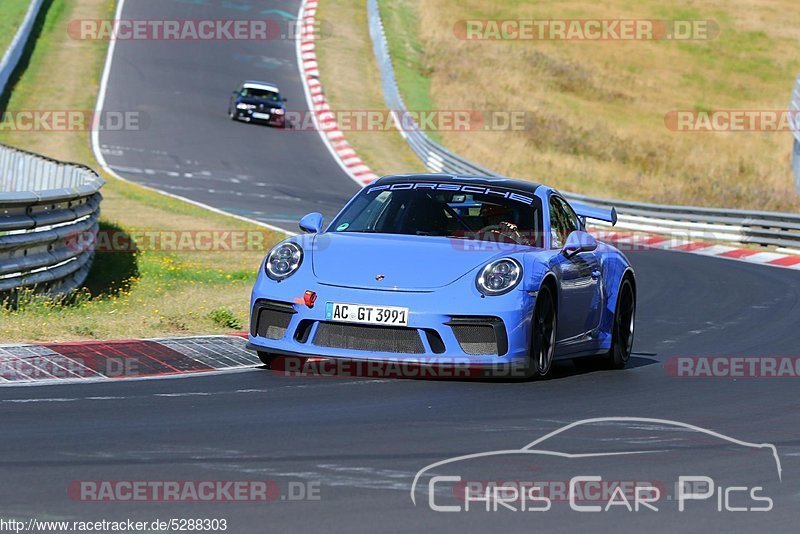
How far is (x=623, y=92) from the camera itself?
180ft

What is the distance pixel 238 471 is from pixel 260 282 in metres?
3.48

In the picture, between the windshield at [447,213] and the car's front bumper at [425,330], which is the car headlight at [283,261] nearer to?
the car's front bumper at [425,330]

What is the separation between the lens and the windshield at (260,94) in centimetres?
3916

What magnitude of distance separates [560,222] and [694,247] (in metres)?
17.3

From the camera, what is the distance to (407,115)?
40219 millimetres

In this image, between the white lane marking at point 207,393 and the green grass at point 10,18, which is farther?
the green grass at point 10,18

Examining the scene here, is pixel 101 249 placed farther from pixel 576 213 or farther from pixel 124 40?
pixel 124 40

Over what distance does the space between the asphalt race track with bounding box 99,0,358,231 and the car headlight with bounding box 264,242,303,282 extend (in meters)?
15.5

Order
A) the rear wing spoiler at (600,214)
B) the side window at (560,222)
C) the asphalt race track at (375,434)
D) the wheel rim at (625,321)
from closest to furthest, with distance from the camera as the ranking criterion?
the asphalt race track at (375,434) < the side window at (560,222) < the rear wing spoiler at (600,214) < the wheel rim at (625,321)

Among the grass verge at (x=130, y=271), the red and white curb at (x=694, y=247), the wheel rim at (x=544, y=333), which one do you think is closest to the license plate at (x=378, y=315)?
the wheel rim at (x=544, y=333)

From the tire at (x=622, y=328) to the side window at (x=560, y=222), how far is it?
2.05 feet

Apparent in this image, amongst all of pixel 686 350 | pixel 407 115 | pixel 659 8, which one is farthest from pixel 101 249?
pixel 659 8

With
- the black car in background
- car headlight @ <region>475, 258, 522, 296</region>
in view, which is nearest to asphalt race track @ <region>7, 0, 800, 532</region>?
car headlight @ <region>475, 258, 522, 296</region>

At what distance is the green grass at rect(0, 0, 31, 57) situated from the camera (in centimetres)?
4343
